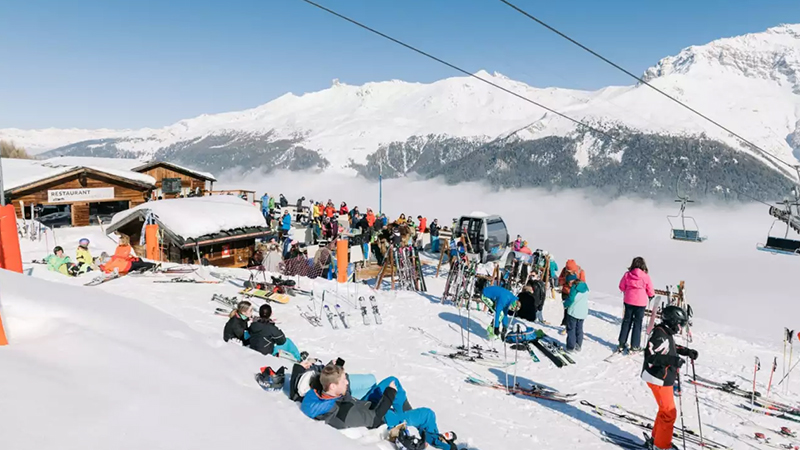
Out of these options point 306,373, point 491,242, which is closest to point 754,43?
point 491,242

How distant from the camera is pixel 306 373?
4953 mm

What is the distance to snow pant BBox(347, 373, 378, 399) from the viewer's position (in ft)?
18.2

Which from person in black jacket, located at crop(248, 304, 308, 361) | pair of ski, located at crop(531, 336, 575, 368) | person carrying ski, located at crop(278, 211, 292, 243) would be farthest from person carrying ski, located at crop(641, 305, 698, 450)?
person carrying ski, located at crop(278, 211, 292, 243)

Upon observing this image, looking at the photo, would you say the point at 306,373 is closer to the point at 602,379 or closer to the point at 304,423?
the point at 304,423

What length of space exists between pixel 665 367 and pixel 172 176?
104 feet

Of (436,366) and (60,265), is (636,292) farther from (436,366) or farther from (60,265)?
(60,265)

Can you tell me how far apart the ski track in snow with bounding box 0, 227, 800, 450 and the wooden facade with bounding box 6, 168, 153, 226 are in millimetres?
11796

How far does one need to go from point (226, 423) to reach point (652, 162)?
78.6 meters

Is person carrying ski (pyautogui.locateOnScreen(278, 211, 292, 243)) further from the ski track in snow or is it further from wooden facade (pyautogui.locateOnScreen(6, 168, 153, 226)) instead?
the ski track in snow

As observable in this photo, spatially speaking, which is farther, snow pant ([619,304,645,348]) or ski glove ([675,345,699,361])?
snow pant ([619,304,645,348])

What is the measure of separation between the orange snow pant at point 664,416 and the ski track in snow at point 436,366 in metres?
0.52

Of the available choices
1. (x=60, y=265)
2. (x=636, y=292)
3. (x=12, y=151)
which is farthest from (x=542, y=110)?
(x=60, y=265)

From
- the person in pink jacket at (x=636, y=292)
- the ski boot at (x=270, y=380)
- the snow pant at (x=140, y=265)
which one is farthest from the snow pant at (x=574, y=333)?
the snow pant at (x=140, y=265)

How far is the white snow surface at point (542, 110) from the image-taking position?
266 ft
